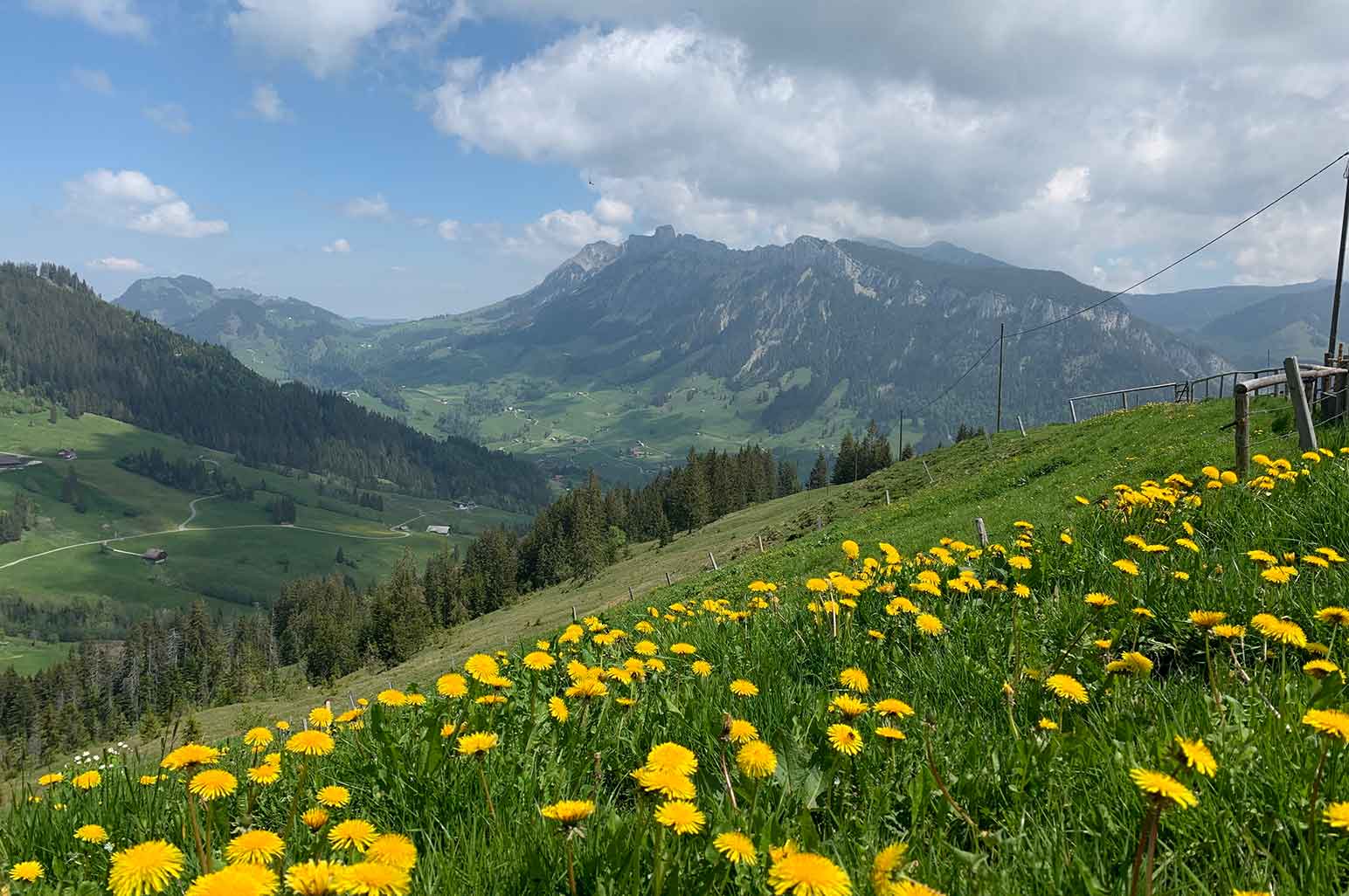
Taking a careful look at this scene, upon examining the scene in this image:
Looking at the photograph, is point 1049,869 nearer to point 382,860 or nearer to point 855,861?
point 855,861

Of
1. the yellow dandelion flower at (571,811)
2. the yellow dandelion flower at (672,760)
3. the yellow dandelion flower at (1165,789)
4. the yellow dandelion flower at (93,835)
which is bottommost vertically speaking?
the yellow dandelion flower at (93,835)

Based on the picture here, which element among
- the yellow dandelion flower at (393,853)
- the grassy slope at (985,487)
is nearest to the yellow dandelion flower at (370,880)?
the yellow dandelion flower at (393,853)

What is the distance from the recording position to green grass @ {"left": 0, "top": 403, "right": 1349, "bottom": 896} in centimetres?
235

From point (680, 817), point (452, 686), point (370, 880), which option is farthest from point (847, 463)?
point (370, 880)

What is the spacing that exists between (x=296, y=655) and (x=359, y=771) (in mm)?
170418

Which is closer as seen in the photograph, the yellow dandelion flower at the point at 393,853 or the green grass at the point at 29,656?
the yellow dandelion flower at the point at 393,853

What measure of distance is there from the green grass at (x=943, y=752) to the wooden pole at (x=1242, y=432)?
7.85 feet

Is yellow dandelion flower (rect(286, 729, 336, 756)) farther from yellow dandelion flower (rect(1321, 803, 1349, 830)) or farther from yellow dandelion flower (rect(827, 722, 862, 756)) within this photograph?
yellow dandelion flower (rect(1321, 803, 1349, 830))

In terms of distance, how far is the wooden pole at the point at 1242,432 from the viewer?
9195mm

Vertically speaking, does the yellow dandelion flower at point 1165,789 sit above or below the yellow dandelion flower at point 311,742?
above

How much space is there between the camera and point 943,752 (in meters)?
3.51

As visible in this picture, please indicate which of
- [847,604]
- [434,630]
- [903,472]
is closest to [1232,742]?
[847,604]

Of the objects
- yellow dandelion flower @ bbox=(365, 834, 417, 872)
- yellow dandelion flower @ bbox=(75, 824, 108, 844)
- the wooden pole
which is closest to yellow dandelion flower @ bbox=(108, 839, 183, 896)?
yellow dandelion flower @ bbox=(365, 834, 417, 872)

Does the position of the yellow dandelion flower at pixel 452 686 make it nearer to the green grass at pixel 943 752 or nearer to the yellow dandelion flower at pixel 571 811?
the green grass at pixel 943 752
